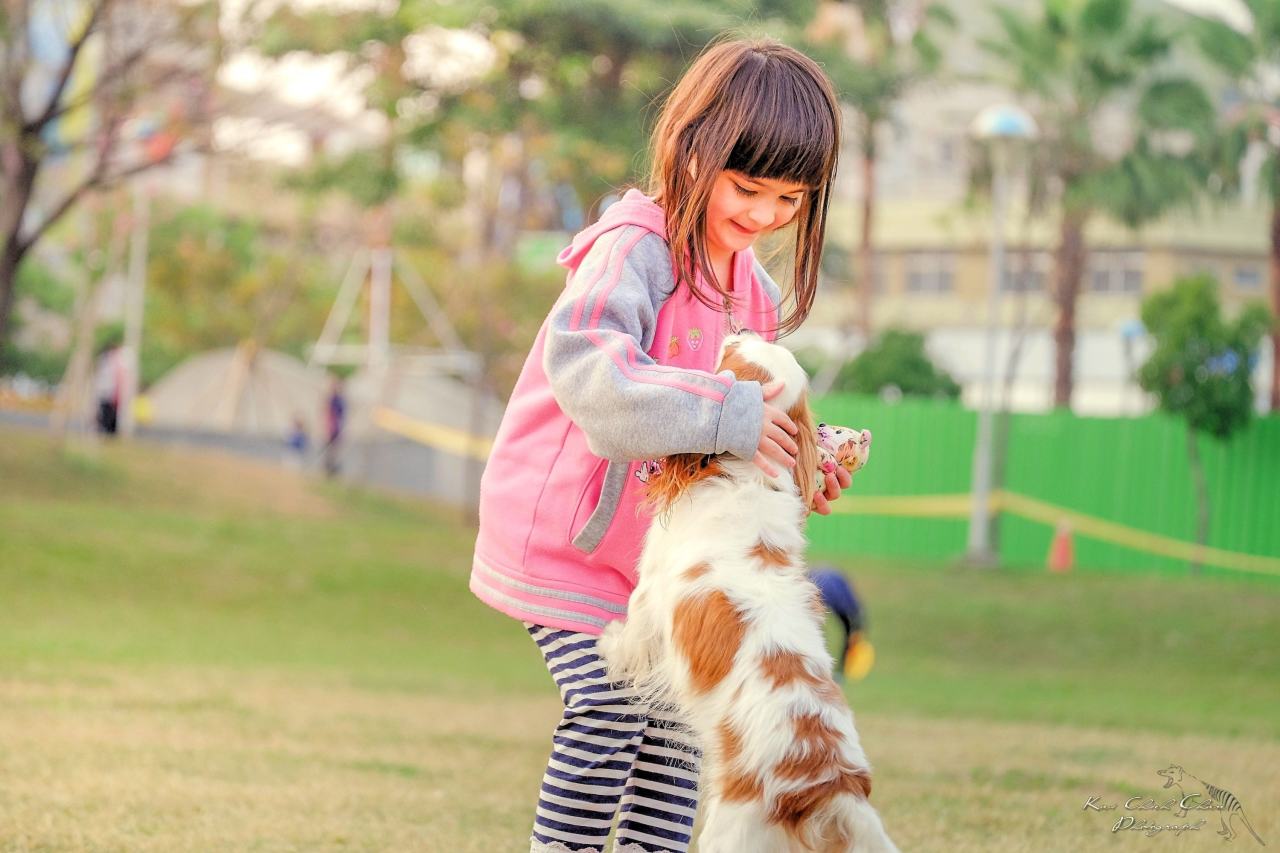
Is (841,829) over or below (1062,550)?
over

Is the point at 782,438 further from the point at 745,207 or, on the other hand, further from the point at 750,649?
the point at 745,207

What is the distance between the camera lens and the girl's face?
3170 mm

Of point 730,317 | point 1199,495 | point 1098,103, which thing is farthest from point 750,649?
point 1098,103

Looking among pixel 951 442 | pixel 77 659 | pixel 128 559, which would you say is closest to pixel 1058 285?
pixel 951 442

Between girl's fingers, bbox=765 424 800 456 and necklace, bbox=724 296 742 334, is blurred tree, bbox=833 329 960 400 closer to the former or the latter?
necklace, bbox=724 296 742 334

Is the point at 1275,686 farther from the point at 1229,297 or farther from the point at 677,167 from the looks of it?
the point at 1229,297

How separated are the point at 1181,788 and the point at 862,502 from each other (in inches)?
639

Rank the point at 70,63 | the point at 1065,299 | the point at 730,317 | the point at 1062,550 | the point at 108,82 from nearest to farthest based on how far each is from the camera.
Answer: the point at 730,317
the point at 70,63
the point at 108,82
the point at 1062,550
the point at 1065,299

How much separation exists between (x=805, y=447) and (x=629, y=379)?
1.15 feet

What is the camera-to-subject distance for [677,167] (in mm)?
3221

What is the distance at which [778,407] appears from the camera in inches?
115

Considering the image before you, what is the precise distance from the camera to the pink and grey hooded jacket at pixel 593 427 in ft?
9.60

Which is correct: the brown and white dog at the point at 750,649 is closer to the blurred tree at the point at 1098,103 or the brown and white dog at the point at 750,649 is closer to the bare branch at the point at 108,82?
the bare branch at the point at 108,82

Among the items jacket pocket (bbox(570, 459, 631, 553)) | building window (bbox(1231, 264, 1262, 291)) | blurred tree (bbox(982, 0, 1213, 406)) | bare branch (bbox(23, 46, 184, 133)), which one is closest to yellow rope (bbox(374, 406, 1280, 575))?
blurred tree (bbox(982, 0, 1213, 406))
